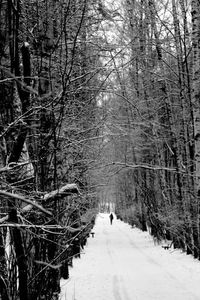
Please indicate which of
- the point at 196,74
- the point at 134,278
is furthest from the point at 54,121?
the point at 134,278

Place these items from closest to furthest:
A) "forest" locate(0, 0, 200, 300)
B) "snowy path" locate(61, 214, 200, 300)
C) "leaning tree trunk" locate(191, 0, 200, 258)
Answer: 1. "forest" locate(0, 0, 200, 300)
2. "snowy path" locate(61, 214, 200, 300)
3. "leaning tree trunk" locate(191, 0, 200, 258)

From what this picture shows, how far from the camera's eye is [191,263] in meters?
12.3

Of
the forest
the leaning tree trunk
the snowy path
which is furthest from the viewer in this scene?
the leaning tree trunk

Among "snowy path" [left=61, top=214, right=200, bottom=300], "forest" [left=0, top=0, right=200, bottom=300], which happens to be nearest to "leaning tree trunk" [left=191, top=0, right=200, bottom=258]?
"forest" [left=0, top=0, right=200, bottom=300]

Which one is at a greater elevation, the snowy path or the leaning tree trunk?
the leaning tree trunk

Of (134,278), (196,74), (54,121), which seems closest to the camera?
(54,121)

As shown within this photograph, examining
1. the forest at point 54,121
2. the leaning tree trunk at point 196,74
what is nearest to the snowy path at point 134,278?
the forest at point 54,121

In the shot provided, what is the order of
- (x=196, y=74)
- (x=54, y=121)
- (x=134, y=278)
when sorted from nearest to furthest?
(x=54, y=121)
(x=196, y=74)
(x=134, y=278)

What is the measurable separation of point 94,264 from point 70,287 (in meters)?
4.12

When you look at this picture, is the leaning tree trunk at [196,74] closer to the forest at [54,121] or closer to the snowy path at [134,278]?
the forest at [54,121]

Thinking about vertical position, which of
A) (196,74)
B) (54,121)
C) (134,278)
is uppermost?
(196,74)

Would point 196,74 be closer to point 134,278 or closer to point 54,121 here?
point 134,278

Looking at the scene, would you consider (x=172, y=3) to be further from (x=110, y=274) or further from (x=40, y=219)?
(x=40, y=219)

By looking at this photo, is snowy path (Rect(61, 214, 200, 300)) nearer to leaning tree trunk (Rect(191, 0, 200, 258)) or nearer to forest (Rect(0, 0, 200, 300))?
forest (Rect(0, 0, 200, 300))
